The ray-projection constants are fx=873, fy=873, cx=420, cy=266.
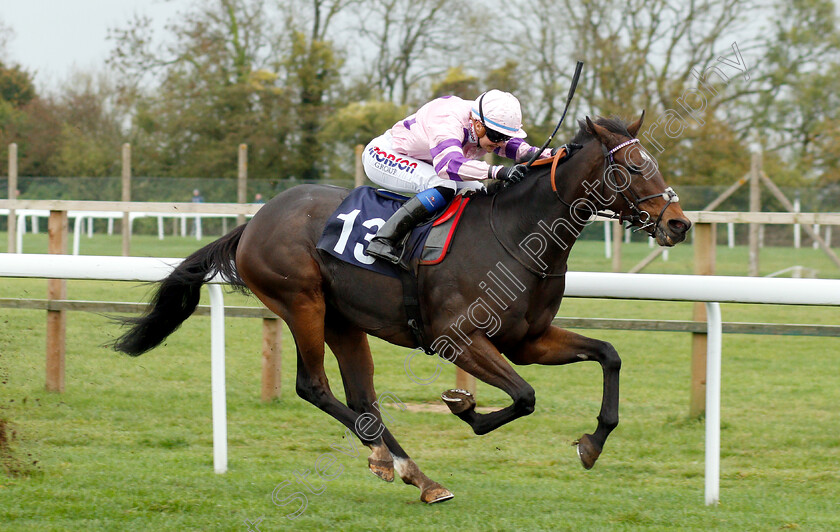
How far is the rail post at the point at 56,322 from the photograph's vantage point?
5777 mm

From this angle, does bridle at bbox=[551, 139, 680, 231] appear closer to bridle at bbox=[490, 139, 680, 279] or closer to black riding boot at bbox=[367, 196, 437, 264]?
bridle at bbox=[490, 139, 680, 279]

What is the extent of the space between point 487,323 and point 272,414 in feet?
8.24

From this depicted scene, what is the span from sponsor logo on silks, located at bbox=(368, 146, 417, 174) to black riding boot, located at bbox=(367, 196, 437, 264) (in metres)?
0.28

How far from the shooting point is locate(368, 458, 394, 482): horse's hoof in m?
3.86

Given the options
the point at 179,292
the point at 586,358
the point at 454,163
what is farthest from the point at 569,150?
the point at 179,292

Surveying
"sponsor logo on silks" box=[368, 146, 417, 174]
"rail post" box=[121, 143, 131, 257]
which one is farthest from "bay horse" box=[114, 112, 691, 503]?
"rail post" box=[121, 143, 131, 257]

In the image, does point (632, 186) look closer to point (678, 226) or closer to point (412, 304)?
point (678, 226)

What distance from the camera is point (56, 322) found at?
5781 millimetres

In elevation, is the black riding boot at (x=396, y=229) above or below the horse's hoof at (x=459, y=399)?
above

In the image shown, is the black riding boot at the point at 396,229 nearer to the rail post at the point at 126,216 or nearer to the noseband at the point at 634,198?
the noseband at the point at 634,198

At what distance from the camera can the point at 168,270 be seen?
14.1 feet

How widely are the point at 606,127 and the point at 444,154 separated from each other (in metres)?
0.67

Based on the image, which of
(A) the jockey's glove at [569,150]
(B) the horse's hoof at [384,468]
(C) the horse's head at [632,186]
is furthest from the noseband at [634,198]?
(B) the horse's hoof at [384,468]

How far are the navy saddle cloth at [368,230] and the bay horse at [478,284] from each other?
49mm
